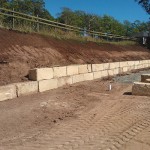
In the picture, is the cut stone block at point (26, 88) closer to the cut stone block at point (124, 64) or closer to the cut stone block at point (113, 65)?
the cut stone block at point (113, 65)

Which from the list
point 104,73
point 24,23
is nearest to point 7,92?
point 24,23

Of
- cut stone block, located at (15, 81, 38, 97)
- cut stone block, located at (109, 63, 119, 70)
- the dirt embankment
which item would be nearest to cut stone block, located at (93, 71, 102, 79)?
the dirt embankment

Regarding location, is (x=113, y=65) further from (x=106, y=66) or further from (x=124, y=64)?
(x=124, y=64)

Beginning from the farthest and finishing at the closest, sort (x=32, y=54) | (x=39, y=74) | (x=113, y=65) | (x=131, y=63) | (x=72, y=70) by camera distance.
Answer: (x=131, y=63) → (x=113, y=65) → (x=72, y=70) → (x=32, y=54) → (x=39, y=74)

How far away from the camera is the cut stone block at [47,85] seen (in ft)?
37.1

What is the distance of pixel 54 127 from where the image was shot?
278 inches

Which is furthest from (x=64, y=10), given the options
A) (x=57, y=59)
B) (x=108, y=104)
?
(x=108, y=104)

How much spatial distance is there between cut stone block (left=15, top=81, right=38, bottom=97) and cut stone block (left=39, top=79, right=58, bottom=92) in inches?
12.8

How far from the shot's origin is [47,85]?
38.3 ft

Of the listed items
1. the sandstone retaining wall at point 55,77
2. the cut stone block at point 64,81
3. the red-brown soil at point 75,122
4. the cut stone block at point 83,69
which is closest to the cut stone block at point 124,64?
the sandstone retaining wall at point 55,77

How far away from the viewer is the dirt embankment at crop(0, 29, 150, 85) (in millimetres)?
11344

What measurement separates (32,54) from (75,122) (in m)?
6.56

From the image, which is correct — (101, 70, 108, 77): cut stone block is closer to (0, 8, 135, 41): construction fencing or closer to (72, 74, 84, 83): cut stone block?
(72, 74, 84, 83): cut stone block

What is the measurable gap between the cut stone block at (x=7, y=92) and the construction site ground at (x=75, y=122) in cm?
19
